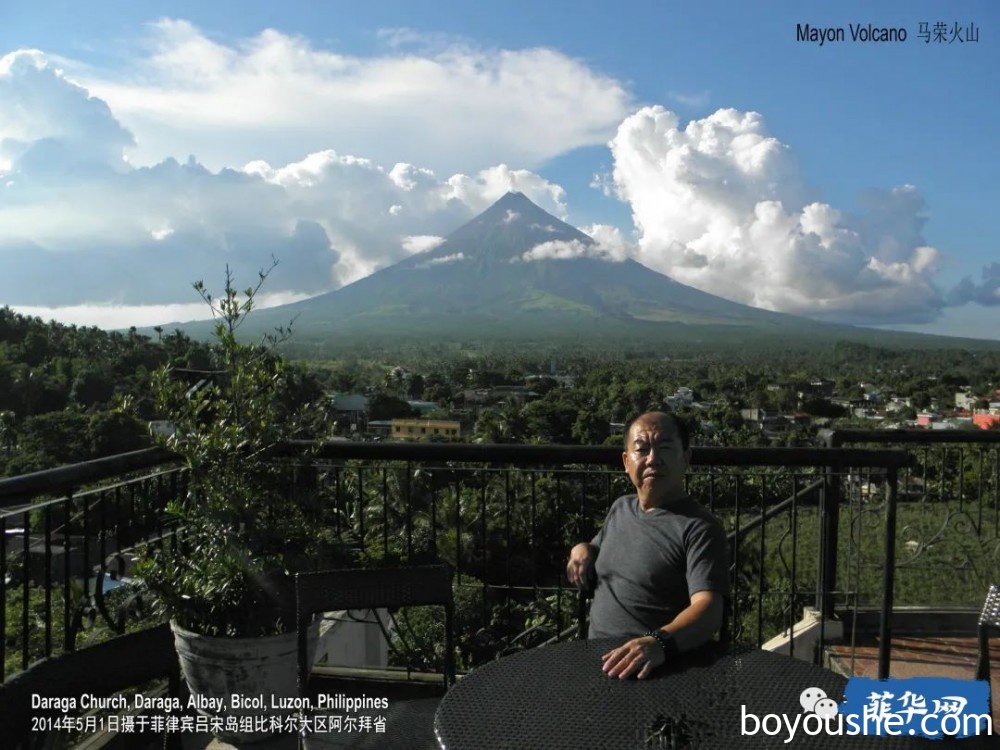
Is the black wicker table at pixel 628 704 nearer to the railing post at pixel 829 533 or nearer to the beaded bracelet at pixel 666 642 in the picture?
the beaded bracelet at pixel 666 642

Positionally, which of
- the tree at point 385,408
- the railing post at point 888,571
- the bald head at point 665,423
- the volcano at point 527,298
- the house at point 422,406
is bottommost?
the house at point 422,406

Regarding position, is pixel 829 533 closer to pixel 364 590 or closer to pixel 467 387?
pixel 364 590

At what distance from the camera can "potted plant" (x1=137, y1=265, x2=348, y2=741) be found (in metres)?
2.57

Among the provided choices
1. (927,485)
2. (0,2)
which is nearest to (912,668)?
(927,485)

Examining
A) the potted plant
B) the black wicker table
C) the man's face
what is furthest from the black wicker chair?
the potted plant

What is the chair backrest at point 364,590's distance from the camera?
2.02 metres

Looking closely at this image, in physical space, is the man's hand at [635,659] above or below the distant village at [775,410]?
above

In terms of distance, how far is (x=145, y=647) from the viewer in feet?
6.11

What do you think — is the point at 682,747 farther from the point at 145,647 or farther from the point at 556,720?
the point at 145,647

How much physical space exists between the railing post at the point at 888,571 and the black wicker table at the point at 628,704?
1.22 metres

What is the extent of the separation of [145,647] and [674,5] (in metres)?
9.86

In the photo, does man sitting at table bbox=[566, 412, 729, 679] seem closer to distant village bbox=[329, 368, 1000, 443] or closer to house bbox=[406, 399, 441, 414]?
distant village bbox=[329, 368, 1000, 443]

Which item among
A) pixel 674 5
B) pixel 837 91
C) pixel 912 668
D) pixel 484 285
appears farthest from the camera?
pixel 484 285

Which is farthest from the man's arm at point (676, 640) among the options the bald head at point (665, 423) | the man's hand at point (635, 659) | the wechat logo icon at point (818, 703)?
the bald head at point (665, 423)
